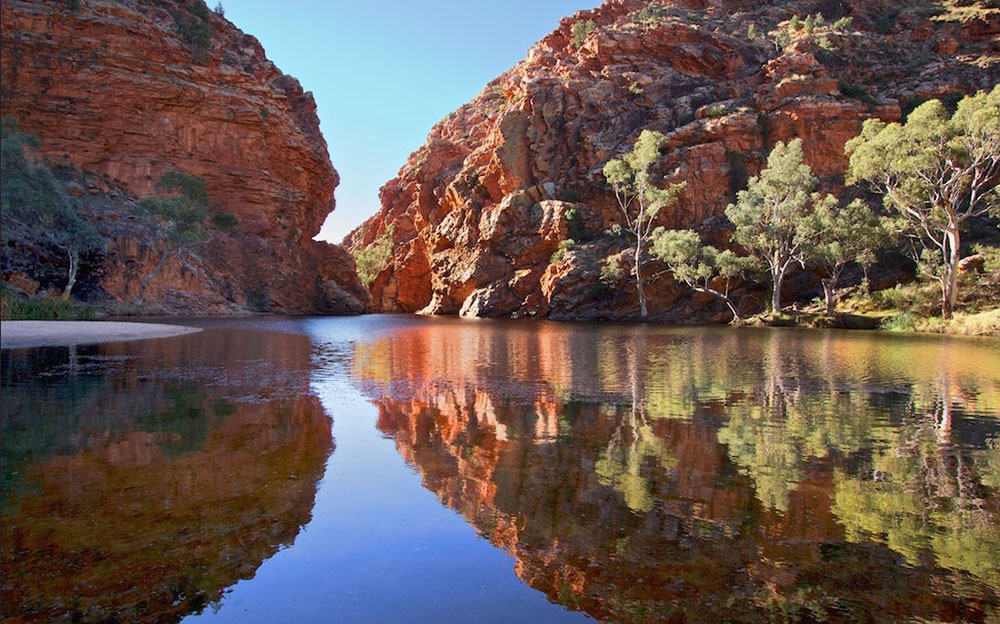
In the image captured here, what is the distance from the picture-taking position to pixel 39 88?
197 ft

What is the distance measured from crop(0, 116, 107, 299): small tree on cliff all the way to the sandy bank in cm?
1806

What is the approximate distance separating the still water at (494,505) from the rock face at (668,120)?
47.3m

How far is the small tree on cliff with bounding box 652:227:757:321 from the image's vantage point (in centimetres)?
4809

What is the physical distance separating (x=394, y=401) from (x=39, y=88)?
7051cm

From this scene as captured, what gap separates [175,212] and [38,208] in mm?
11374

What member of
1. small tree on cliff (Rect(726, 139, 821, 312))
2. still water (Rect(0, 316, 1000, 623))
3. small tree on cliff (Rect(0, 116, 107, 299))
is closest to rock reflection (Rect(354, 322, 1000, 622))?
Answer: still water (Rect(0, 316, 1000, 623))

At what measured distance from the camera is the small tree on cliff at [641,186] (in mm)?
55094

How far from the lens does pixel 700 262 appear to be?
49281 mm

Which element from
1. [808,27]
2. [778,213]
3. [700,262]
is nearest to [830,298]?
[778,213]

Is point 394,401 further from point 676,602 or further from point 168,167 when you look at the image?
point 168,167

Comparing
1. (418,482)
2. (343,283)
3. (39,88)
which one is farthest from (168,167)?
(418,482)

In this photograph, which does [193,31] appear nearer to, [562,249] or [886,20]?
[562,249]

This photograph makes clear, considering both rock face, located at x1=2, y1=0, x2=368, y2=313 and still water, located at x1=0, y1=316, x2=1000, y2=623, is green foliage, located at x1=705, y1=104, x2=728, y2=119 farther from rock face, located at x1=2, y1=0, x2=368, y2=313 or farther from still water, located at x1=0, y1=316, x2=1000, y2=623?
still water, located at x1=0, y1=316, x2=1000, y2=623

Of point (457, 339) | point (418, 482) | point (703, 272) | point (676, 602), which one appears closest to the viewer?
point (676, 602)
